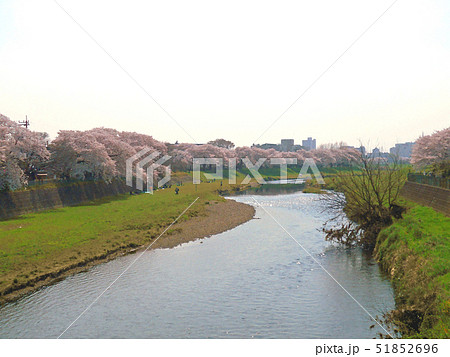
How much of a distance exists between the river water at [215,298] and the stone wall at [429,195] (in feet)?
32.0

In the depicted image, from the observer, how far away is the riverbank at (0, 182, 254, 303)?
2283cm

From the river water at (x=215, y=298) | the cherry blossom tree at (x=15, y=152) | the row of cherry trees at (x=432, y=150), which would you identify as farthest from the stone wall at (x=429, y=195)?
the cherry blossom tree at (x=15, y=152)

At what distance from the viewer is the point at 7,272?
71.6 ft

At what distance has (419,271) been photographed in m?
18.1

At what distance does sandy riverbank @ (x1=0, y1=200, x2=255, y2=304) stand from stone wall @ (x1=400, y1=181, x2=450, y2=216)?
1927cm

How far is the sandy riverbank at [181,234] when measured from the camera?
21434 mm

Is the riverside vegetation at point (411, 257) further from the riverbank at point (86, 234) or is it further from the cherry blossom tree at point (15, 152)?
the cherry blossom tree at point (15, 152)

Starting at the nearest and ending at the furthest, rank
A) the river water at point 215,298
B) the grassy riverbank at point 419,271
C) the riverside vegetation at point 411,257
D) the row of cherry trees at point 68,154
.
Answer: the grassy riverbank at point 419,271
the riverside vegetation at point 411,257
the river water at point 215,298
the row of cherry trees at point 68,154

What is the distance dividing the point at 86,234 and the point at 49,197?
1693 centimetres

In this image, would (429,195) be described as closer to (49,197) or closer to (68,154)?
(49,197)

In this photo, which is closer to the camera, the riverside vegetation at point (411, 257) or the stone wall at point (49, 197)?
the riverside vegetation at point (411, 257)

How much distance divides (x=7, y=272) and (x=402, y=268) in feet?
71.2

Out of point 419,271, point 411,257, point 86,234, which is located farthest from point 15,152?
point 419,271

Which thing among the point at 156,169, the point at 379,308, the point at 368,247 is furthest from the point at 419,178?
the point at 156,169
